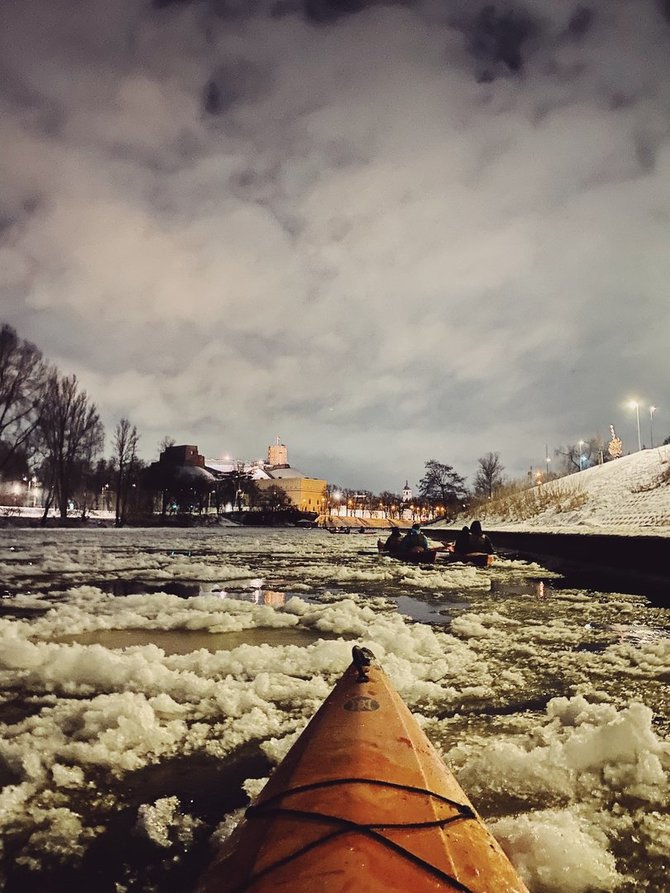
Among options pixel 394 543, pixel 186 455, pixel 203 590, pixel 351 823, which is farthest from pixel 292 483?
pixel 351 823

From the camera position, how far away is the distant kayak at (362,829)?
4.19 feet

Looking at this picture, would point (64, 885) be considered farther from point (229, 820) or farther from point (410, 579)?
point (410, 579)

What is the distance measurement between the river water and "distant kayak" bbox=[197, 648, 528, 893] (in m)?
0.72

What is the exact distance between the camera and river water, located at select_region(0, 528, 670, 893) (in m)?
2.19

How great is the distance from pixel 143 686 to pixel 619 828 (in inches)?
130

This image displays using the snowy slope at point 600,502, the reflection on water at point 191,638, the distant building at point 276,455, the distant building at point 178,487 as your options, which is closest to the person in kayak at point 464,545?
the snowy slope at point 600,502

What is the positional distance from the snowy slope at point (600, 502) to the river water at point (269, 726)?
21.0 metres

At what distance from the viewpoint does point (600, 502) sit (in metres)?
33.8

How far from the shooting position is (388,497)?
14688 cm

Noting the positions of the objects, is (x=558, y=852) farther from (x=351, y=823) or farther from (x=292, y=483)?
(x=292, y=483)

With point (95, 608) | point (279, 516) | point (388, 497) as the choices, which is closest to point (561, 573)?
point (95, 608)

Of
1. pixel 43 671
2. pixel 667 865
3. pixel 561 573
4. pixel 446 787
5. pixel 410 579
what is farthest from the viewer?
pixel 561 573

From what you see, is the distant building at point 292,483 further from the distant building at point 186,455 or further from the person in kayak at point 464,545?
the person in kayak at point 464,545

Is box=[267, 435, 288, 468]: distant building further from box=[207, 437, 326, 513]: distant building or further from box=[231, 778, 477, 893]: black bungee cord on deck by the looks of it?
box=[231, 778, 477, 893]: black bungee cord on deck
